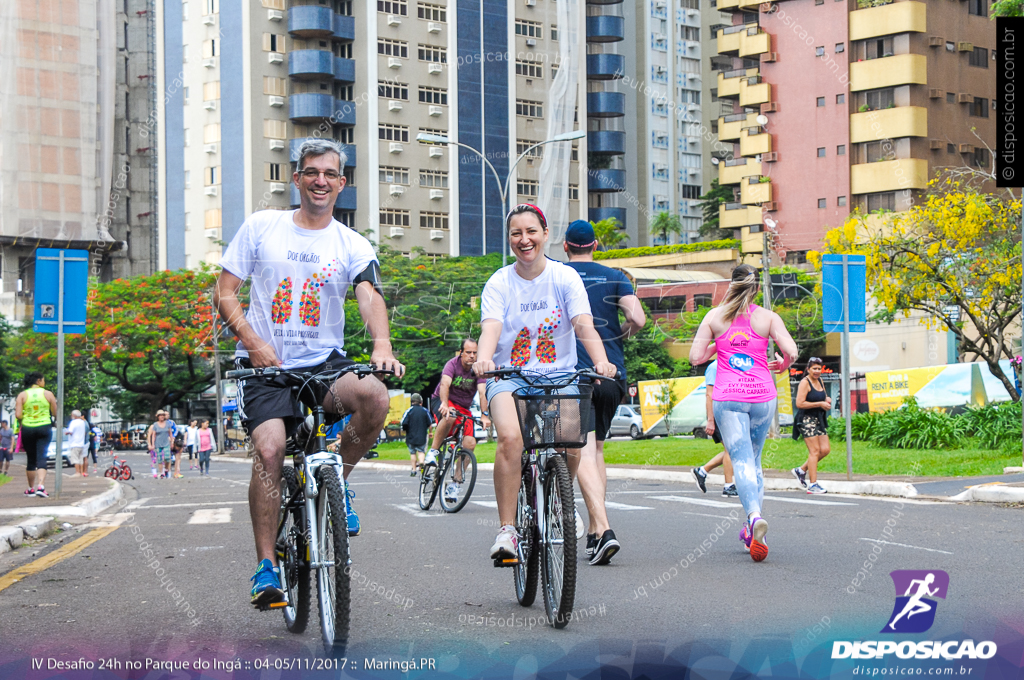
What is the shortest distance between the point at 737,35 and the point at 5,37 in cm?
3801

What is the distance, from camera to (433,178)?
274 feet

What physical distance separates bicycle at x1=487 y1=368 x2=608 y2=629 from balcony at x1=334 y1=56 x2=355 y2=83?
77261 millimetres

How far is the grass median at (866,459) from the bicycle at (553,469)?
517 inches

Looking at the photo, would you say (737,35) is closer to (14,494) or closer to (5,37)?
(5,37)

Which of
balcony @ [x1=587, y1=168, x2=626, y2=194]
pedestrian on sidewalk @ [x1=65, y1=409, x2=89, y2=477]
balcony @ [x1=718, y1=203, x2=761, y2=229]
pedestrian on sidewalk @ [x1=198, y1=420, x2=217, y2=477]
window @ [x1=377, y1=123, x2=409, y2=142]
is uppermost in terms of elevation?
window @ [x1=377, y1=123, x2=409, y2=142]

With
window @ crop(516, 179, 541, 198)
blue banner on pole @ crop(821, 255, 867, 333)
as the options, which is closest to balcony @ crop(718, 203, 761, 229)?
window @ crop(516, 179, 541, 198)

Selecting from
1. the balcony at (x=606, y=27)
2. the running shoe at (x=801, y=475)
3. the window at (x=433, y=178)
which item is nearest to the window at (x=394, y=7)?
the window at (x=433, y=178)

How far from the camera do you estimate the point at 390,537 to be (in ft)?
33.7

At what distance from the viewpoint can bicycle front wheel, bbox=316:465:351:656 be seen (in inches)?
191

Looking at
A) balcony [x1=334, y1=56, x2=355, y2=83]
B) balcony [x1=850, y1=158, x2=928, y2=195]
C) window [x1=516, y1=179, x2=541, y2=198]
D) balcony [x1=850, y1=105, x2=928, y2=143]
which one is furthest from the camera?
window [x1=516, y1=179, x2=541, y2=198]

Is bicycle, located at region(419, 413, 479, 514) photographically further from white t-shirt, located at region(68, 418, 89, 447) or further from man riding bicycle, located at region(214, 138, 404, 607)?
white t-shirt, located at region(68, 418, 89, 447)

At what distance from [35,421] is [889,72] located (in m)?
48.4

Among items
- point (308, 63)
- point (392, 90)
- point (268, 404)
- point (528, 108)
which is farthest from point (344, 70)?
point (268, 404)

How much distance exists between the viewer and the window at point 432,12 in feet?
273
